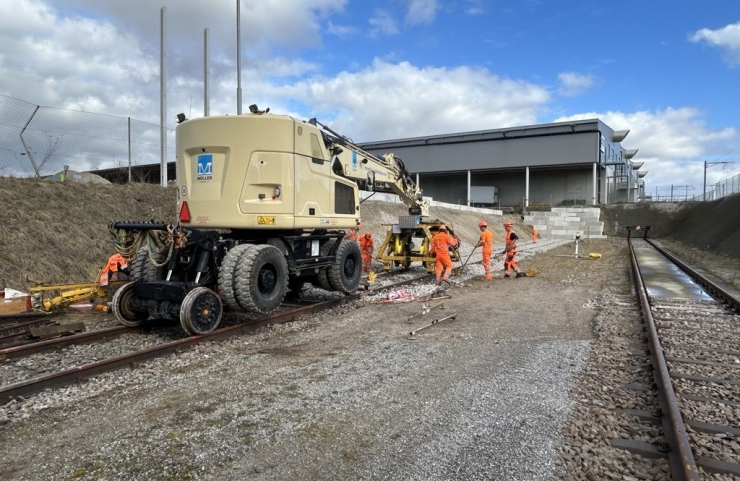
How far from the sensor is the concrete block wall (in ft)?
138

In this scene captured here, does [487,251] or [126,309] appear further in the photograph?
[487,251]

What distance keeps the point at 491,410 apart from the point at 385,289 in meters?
6.91

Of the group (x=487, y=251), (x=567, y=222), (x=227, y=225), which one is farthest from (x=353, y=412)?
(x=567, y=222)

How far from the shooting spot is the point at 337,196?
29.0 feet

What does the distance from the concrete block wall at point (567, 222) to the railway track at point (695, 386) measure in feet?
111

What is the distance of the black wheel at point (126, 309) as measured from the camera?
679 cm

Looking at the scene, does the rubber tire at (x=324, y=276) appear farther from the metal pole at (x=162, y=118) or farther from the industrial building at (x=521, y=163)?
the industrial building at (x=521, y=163)

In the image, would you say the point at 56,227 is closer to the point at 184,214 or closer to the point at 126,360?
the point at 184,214

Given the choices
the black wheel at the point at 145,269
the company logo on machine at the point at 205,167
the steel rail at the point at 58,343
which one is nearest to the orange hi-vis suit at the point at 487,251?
the company logo on machine at the point at 205,167

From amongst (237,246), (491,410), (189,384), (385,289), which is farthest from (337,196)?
(491,410)

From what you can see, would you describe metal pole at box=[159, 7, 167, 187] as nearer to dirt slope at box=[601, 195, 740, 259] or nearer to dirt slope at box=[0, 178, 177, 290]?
dirt slope at box=[0, 178, 177, 290]

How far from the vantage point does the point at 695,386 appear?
4.86m

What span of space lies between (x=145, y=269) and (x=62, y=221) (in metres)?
5.24

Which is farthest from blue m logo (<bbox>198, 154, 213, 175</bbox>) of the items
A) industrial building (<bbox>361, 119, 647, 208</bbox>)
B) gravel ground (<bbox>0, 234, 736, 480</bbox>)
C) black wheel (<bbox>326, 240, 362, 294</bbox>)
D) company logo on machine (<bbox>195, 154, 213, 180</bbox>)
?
industrial building (<bbox>361, 119, 647, 208</bbox>)
